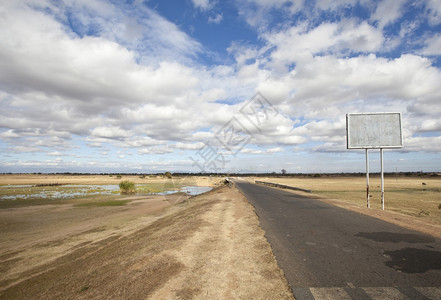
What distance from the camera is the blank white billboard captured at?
16.7m

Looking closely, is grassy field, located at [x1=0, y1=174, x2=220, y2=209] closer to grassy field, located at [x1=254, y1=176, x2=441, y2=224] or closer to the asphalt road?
the asphalt road

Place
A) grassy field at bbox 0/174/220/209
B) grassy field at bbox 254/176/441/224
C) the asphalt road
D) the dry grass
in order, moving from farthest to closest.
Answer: the dry grass → grassy field at bbox 0/174/220/209 → grassy field at bbox 254/176/441/224 → the asphalt road

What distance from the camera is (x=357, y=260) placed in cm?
629

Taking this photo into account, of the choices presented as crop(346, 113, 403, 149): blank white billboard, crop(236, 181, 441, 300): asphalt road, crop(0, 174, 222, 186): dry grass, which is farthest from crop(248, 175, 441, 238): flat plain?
crop(0, 174, 222, 186): dry grass

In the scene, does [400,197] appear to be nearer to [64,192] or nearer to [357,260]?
[357,260]

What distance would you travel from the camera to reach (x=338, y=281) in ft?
16.7

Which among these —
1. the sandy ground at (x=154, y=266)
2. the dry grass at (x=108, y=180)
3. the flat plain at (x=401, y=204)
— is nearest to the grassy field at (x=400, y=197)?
the flat plain at (x=401, y=204)

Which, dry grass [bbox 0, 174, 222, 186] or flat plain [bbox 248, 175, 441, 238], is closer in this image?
flat plain [bbox 248, 175, 441, 238]

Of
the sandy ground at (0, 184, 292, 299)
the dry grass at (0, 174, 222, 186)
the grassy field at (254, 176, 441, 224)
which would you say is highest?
the grassy field at (254, 176, 441, 224)

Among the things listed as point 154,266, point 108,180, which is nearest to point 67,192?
point 154,266

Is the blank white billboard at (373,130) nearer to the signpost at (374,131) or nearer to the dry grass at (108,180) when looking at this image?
the signpost at (374,131)

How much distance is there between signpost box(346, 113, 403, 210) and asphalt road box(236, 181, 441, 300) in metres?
7.94

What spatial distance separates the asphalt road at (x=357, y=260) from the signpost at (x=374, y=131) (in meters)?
7.94

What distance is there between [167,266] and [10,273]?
7282 mm
